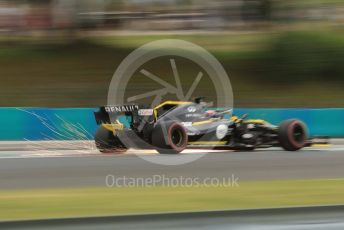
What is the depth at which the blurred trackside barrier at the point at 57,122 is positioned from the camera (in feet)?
58.9

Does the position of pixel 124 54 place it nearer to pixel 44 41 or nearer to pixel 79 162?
pixel 44 41

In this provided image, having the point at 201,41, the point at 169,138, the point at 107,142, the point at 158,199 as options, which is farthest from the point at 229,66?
the point at 158,199

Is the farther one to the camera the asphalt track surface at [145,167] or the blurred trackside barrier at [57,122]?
the blurred trackside barrier at [57,122]

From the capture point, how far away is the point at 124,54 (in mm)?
31516

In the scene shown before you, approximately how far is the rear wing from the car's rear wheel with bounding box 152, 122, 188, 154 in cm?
42

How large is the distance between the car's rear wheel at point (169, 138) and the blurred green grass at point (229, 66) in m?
13.0

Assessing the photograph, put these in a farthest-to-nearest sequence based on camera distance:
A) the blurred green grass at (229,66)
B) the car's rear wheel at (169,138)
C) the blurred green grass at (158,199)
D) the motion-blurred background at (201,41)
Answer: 1. the motion-blurred background at (201,41)
2. the blurred green grass at (229,66)
3. the car's rear wheel at (169,138)
4. the blurred green grass at (158,199)

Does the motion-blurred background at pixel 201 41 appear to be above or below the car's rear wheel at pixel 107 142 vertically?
Answer: above

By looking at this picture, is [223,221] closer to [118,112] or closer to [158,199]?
[158,199]

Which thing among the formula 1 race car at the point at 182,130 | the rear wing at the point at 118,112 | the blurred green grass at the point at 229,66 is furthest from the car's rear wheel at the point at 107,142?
the blurred green grass at the point at 229,66

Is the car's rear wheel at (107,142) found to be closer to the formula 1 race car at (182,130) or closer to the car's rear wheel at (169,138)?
the formula 1 race car at (182,130)

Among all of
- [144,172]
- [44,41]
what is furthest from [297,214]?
[44,41]

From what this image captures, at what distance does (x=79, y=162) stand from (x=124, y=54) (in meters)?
19.0

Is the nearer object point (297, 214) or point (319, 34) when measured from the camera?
point (297, 214)
